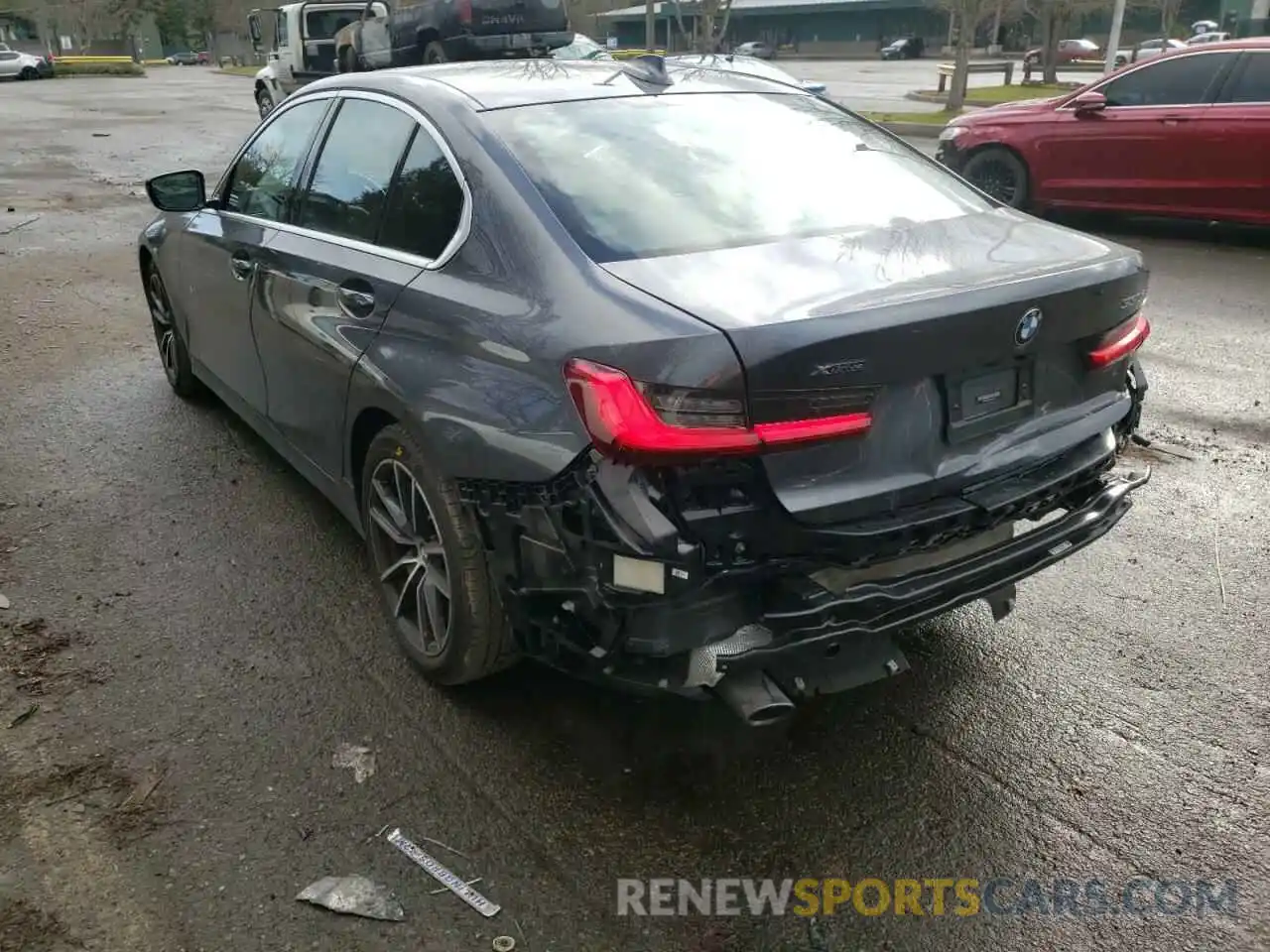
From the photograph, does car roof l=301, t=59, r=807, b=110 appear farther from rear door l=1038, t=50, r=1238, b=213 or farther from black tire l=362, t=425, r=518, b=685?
rear door l=1038, t=50, r=1238, b=213

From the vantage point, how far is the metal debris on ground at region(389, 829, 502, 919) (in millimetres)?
2447

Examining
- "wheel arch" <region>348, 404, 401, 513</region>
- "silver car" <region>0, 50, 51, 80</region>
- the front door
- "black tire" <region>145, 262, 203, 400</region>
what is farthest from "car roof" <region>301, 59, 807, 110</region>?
"silver car" <region>0, 50, 51, 80</region>

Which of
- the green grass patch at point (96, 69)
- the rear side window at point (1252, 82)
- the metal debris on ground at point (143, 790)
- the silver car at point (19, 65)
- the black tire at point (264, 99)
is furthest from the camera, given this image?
the green grass patch at point (96, 69)

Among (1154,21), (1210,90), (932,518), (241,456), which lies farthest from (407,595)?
(1154,21)

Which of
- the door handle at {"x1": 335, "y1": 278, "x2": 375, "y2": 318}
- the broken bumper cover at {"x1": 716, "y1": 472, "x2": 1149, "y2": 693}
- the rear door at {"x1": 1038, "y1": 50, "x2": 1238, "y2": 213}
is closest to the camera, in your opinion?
the broken bumper cover at {"x1": 716, "y1": 472, "x2": 1149, "y2": 693}

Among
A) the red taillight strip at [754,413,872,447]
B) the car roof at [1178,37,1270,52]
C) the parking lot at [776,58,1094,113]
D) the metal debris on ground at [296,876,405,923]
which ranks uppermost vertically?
the car roof at [1178,37,1270,52]

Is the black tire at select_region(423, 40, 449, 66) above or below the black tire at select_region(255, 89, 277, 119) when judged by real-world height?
above

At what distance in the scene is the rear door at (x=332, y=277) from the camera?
128 inches

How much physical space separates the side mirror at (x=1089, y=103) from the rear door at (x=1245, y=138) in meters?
0.92

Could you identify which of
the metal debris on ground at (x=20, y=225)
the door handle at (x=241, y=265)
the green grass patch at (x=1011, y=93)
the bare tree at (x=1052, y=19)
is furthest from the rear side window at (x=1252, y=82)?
the bare tree at (x=1052, y=19)

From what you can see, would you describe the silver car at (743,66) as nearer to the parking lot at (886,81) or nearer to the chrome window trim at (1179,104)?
the chrome window trim at (1179,104)

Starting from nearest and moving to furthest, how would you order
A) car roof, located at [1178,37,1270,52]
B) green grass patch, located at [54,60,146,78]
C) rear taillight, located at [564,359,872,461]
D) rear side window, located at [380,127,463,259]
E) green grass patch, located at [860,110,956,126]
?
rear taillight, located at [564,359,872,461]
rear side window, located at [380,127,463,259]
car roof, located at [1178,37,1270,52]
green grass patch, located at [860,110,956,126]
green grass patch, located at [54,60,146,78]

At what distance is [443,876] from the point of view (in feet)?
8.33

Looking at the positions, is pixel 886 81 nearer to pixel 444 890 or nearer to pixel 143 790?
pixel 143 790
